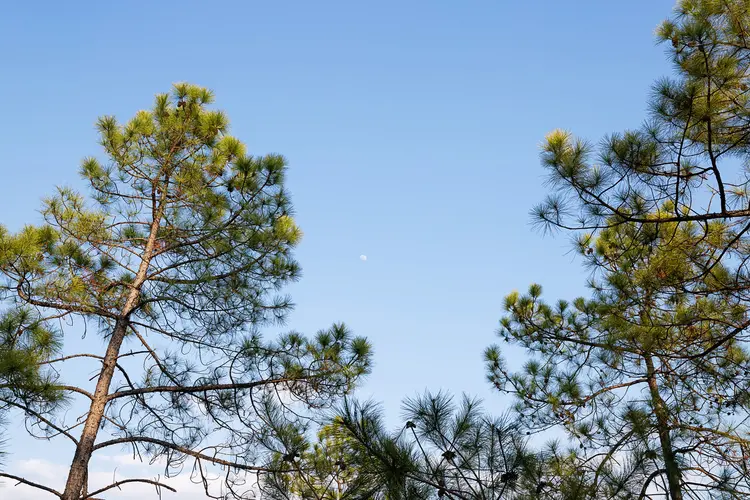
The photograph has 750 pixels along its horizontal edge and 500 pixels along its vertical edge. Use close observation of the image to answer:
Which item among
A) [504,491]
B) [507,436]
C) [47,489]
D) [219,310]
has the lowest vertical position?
[504,491]

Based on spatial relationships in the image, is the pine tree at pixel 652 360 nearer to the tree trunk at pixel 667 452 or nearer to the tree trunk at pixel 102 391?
the tree trunk at pixel 667 452

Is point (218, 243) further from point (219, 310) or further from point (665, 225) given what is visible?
point (665, 225)

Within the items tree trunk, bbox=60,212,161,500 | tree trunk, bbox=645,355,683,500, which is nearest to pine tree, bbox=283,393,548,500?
tree trunk, bbox=645,355,683,500

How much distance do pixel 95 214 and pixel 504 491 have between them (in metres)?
6.54

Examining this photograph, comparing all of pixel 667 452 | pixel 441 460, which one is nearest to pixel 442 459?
pixel 441 460

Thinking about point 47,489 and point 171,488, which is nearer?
point 47,489

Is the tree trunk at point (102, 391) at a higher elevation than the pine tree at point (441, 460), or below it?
higher

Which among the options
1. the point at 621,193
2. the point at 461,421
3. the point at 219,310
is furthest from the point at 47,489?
the point at 621,193

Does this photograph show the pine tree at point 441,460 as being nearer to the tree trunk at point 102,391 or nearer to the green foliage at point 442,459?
the green foliage at point 442,459

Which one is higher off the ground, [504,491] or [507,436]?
[507,436]

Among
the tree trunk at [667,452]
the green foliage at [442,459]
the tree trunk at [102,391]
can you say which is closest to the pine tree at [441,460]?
the green foliage at [442,459]

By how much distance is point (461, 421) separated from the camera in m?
4.16

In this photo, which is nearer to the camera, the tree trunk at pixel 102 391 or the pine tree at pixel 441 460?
the pine tree at pixel 441 460

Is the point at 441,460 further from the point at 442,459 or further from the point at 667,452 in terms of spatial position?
the point at 667,452
